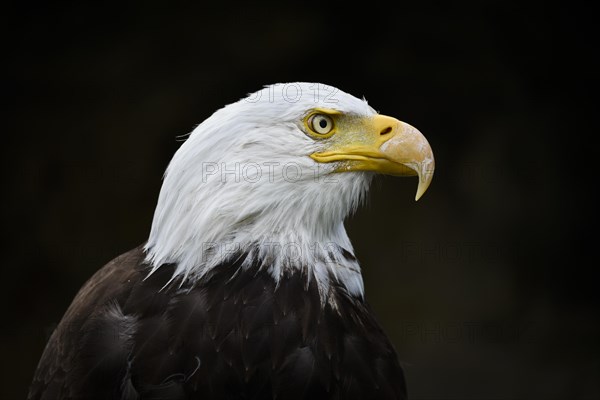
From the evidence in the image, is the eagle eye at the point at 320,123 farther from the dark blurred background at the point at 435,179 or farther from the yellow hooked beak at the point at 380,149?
the dark blurred background at the point at 435,179

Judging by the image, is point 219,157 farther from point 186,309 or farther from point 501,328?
point 501,328

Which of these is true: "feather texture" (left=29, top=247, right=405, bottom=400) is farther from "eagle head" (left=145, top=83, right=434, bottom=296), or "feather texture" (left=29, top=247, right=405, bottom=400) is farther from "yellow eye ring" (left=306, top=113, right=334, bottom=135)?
"yellow eye ring" (left=306, top=113, right=334, bottom=135)

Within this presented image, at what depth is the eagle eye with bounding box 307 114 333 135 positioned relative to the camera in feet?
12.3

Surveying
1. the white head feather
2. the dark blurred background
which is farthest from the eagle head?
the dark blurred background

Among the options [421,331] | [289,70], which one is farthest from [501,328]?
[289,70]

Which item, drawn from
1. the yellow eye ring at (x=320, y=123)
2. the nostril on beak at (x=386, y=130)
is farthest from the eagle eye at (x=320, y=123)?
the nostril on beak at (x=386, y=130)

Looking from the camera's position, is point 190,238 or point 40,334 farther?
point 40,334

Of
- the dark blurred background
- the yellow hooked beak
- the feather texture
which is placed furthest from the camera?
the dark blurred background

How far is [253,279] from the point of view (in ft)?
11.9

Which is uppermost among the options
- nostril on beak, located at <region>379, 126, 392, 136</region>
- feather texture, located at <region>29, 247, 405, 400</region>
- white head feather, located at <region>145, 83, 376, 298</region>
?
nostril on beak, located at <region>379, 126, 392, 136</region>

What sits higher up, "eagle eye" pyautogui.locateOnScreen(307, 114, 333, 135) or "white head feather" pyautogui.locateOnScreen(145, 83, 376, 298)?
"eagle eye" pyautogui.locateOnScreen(307, 114, 333, 135)

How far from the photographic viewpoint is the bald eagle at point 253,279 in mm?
3484

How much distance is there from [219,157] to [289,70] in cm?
491

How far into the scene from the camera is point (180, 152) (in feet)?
12.0
